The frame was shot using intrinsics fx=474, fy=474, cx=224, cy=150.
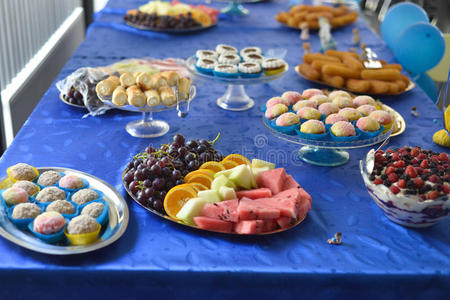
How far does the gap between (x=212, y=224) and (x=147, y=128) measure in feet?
2.02

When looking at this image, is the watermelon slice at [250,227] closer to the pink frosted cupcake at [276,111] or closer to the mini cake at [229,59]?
the pink frosted cupcake at [276,111]

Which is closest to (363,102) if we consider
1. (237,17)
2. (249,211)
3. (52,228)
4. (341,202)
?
(341,202)

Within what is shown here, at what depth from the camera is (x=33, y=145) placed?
A: 1419 millimetres

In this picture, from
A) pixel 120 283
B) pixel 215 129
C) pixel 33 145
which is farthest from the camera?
pixel 215 129

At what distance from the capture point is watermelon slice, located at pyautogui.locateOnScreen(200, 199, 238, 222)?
3.34 ft

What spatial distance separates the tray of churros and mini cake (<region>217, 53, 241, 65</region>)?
338 millimetres

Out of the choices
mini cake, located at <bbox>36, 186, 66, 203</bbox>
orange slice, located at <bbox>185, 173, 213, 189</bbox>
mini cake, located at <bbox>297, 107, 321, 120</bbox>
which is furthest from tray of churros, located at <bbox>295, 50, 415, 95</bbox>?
mini cake, located at <bbox>36, 186, 66, 203</bbox>

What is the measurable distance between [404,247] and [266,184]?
1.10 feet

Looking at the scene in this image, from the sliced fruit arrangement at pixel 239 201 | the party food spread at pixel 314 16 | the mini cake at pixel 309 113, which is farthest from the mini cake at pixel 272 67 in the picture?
the party food spread at pixel 314 16

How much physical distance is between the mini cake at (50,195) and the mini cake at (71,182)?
32mm

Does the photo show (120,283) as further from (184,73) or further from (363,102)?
(184,73)

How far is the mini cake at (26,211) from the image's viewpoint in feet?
3.23

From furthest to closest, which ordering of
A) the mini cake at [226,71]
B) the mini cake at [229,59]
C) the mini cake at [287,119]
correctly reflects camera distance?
1. the mini cake at [229,59]
2. the mini cake at [226,71]
3. the mini cake at [287,119]

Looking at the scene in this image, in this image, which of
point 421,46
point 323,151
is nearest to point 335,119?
point 323,151
